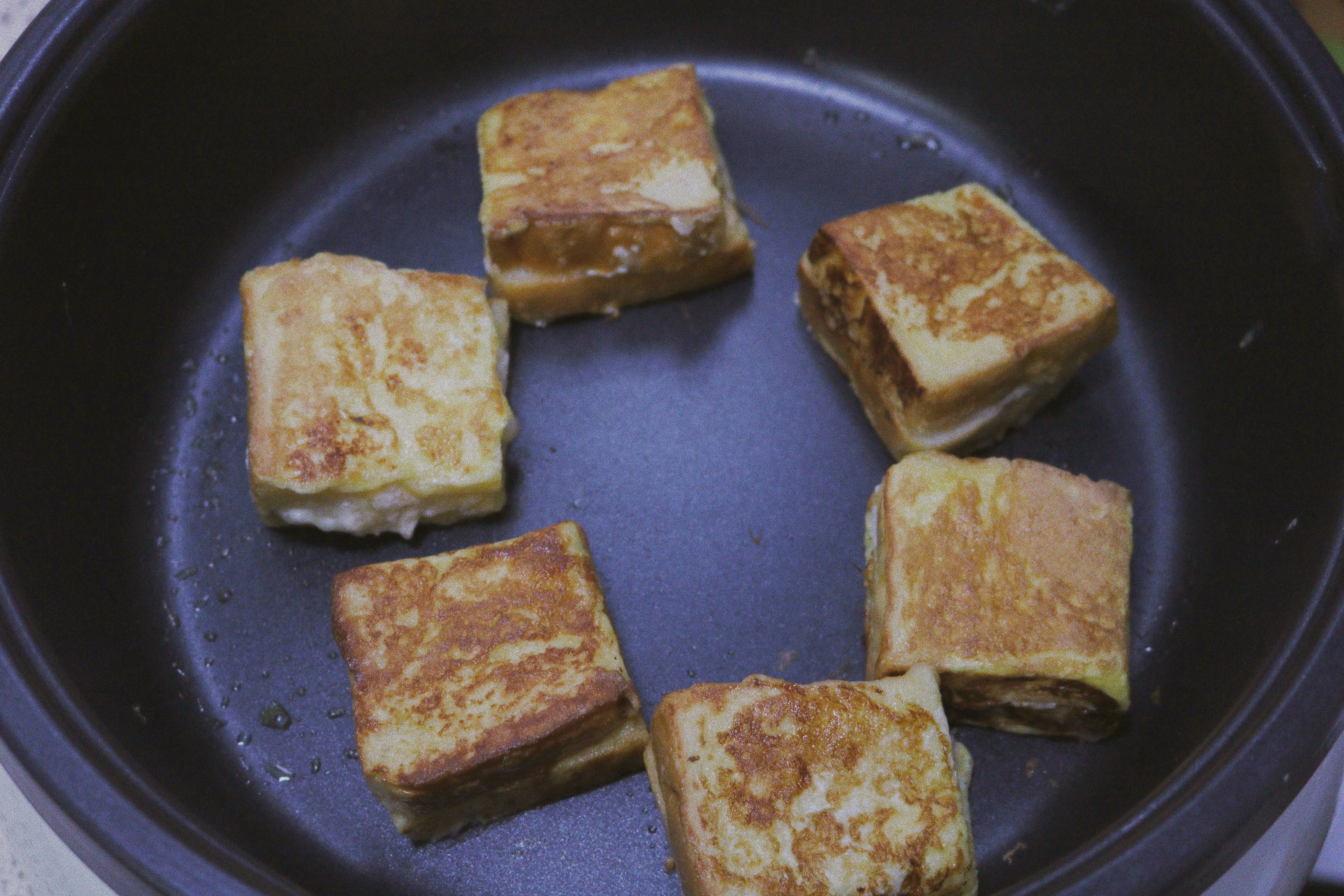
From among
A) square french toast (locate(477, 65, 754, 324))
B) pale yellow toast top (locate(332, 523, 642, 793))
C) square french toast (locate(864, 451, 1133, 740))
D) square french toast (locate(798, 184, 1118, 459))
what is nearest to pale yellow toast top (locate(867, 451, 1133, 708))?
square french toast (locate(864, 451, 1133, 740))

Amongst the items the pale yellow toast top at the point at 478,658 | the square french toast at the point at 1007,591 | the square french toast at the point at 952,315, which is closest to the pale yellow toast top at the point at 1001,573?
the square french toast at the point at 1007,591

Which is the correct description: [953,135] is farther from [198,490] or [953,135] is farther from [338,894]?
[338,894]

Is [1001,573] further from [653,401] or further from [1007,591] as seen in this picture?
[653,401]

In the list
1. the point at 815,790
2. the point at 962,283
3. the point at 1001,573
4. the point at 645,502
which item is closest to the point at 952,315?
the point at 962,283

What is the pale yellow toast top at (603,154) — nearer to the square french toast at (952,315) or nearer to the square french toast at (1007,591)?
the square french toast at (952,315)

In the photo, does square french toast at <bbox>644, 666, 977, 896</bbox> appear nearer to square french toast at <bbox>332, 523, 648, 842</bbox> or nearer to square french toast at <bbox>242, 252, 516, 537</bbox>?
square french toast at <bbox>332, 523, 648, 842</bbox>

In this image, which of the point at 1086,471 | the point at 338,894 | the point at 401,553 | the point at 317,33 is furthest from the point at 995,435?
the point at 317,33
